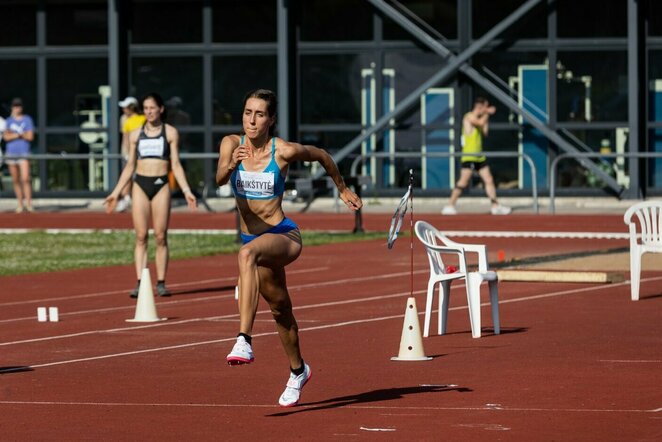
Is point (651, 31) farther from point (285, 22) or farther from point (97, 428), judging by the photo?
point (97, 428)

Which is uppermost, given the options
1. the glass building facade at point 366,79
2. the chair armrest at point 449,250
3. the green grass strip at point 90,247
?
the glass building facade at point 366,79

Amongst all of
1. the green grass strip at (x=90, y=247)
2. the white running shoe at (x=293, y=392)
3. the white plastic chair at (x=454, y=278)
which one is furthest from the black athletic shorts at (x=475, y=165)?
the white running shoe at (x=293, y=392)

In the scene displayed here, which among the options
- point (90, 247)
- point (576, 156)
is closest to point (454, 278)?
point (90, 247)

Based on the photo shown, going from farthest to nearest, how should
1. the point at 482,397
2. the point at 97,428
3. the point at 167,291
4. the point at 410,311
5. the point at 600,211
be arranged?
1. the point at 600,211
2. the point at 167,291
3. the point at 410,311
4. the point at 482,397
5. the point at 97,428

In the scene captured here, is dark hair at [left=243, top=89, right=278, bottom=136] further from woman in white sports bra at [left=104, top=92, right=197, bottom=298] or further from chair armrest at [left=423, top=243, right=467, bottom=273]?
woman in white sports bra at [left=104, top=92, right=197, bottom=298]

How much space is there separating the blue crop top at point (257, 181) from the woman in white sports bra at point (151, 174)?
700 cm

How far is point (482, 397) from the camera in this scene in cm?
1056

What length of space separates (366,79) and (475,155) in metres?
5.08

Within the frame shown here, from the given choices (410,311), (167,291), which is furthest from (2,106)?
(410,311)

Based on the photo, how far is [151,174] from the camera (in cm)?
1742

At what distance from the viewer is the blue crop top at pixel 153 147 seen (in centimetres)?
1753

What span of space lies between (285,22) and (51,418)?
25041 millimetres

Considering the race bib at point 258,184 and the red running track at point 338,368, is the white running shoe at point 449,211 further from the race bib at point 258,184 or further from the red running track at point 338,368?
the race bib at point 258,184

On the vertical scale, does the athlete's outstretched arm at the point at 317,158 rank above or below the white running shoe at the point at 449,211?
above
